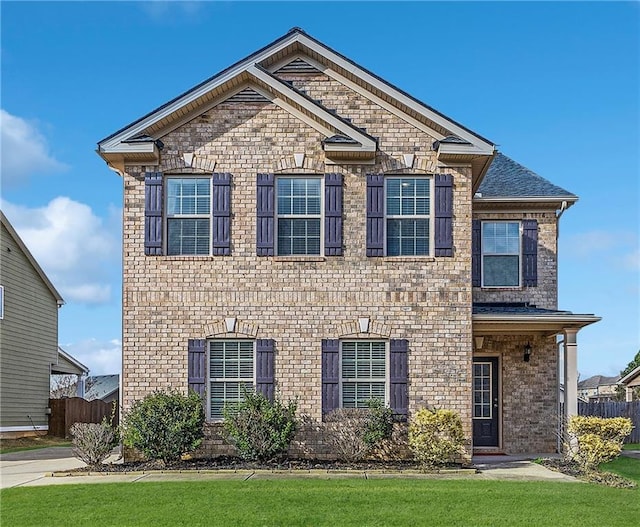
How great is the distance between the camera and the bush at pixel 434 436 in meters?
14.2

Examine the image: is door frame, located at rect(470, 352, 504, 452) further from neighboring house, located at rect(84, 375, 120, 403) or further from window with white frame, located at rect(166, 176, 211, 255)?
neighboring house, located at rect(84, 375, 120, 403)

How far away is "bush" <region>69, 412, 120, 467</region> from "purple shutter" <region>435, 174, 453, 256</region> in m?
7.07

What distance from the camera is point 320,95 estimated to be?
16.0 metres

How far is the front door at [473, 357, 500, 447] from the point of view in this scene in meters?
17.9

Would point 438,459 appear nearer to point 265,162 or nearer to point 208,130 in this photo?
point 265,162

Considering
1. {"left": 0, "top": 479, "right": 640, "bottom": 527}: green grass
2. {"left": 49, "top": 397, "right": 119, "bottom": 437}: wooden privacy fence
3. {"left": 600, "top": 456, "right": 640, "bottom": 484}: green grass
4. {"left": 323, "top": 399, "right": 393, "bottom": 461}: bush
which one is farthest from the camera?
{"left": 49, "top": 397, "right": 119, "bottom": 437}: wooden privacy fence

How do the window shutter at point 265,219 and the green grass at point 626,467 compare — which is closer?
the green grass at point 626,467

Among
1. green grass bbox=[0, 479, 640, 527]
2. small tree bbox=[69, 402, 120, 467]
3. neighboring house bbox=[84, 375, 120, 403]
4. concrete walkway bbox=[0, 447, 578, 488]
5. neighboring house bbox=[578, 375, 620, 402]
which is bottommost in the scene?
neighboring house bbox=[578, 375, 620, 402]

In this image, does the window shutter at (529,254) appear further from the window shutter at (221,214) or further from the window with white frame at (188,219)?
the window with white frame at (188,219)

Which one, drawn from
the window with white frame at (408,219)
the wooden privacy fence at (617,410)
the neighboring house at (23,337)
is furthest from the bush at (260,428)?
the wooden privacy fence at (617,410)

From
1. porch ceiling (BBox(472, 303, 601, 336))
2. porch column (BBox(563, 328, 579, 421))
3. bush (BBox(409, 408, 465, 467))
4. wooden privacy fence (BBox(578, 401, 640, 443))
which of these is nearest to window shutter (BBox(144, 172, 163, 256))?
bush (BBox(409, 408, 465, 467))

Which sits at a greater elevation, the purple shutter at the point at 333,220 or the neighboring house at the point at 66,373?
the purple shutter at the point at 333,220

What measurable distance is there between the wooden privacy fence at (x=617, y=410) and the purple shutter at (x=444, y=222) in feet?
43.1

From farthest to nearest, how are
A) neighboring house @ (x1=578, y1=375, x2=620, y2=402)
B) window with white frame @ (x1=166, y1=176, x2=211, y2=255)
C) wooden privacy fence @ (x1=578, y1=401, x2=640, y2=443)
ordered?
1. neighboring house @ (x1=578, y1=375, x2=620, y2=402)
2. wooden privacy fence @ (x1=578, y1=401, x2=640, y2=443)
3. window with white frame @ (x1=166, y1=176, x2=211, y2=255)
